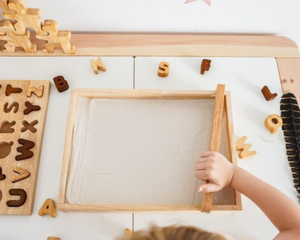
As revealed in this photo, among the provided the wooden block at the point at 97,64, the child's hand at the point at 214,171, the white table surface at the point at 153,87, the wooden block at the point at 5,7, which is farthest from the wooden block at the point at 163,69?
the wooden block at the point at 5,7

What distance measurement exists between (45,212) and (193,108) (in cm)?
39

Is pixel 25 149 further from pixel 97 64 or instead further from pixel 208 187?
pixel 208 187

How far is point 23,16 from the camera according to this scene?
2.20ft

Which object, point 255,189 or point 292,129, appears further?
point 292,129

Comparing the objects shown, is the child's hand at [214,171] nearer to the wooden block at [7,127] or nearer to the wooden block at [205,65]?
the wooden block at [205,65]

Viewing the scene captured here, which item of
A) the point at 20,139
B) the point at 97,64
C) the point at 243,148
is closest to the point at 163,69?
→ the point at 97,64

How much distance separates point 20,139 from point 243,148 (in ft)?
1.61

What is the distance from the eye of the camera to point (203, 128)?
705 millimetres

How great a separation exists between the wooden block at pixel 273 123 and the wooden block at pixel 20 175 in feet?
1.77

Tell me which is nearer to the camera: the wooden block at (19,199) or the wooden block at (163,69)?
the wooden block at (19,199)

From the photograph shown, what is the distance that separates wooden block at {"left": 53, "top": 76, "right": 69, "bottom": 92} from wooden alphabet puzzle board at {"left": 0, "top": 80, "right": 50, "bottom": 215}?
0.07 ft

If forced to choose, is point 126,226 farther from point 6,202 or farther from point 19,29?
point 19,29

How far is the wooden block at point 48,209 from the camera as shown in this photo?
633mm

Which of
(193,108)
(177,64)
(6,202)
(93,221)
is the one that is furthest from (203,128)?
(6,202)
